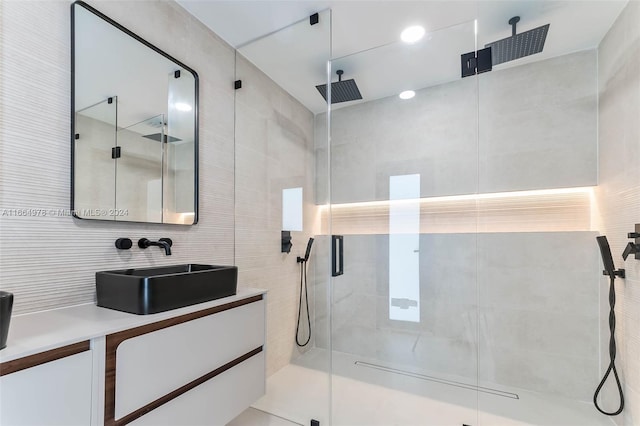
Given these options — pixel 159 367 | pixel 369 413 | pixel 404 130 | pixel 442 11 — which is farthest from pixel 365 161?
pixel 159 367

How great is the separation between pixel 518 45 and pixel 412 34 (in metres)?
0.75

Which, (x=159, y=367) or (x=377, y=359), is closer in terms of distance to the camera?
(x=159, y=367)

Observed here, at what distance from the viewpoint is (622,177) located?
1745 mm

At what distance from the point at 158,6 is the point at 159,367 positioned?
6.02 ft

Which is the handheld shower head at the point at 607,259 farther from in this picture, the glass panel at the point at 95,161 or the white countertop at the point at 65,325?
the glass panel at the point at 95,161

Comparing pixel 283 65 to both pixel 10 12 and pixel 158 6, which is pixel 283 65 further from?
pixel 10 12

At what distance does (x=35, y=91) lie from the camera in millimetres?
1156

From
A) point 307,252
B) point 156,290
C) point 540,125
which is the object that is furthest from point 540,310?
point 156,290

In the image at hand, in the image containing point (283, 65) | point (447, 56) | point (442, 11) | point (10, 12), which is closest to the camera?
point (10, 12)

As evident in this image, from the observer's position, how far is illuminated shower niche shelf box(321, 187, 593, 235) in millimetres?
2162

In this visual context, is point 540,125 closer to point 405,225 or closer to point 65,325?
point 405,225

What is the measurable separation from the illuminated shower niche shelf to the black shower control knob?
142 centimetres

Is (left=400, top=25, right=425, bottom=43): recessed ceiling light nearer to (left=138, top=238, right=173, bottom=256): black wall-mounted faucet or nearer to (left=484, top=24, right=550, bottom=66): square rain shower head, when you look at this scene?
(left=484, top=24, right=550, bottom=66): square rain shower head

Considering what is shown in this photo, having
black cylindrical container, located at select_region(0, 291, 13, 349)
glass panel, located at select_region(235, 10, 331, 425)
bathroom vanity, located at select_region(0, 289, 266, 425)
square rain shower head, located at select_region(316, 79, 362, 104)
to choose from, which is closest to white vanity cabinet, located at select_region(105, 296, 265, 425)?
bathroom vanity, located at select_region(0, 289, 266, 425)
